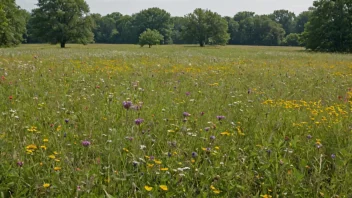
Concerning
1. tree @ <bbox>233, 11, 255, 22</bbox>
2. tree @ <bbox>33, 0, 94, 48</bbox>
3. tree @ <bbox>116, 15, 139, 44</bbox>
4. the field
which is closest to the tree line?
tree @ <bbox>33, 0, 94, 48</bbox>

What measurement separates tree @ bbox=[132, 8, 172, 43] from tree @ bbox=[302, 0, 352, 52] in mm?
56144

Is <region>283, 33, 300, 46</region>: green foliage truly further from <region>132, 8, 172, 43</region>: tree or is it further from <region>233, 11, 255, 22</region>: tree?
<region>132, 8, 172, 43</region>: tree

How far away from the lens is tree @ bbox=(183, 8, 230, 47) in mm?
70188

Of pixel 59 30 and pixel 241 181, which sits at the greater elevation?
pixel 59 30

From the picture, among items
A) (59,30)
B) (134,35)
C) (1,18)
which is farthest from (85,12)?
(134,35)

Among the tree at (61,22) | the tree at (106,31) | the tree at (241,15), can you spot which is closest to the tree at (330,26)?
the tree at (61,22)

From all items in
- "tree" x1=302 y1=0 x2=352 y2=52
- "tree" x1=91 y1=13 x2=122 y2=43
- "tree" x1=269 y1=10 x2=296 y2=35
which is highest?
"tree" x1=269 y1=10 x2=296 y2=35

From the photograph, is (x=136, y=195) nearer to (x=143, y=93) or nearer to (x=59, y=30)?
(x=143, y=93)

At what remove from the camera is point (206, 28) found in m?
70.5

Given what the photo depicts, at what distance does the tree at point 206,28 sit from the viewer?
7019cm

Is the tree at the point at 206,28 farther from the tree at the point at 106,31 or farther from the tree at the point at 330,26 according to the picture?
the tree at the point at 106,31

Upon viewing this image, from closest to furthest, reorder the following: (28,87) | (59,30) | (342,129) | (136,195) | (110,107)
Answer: (136,195) < (342,129) < (110,107) < (28,87) < (59,30)

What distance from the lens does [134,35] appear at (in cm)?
10238

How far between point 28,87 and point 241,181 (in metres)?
5.13
